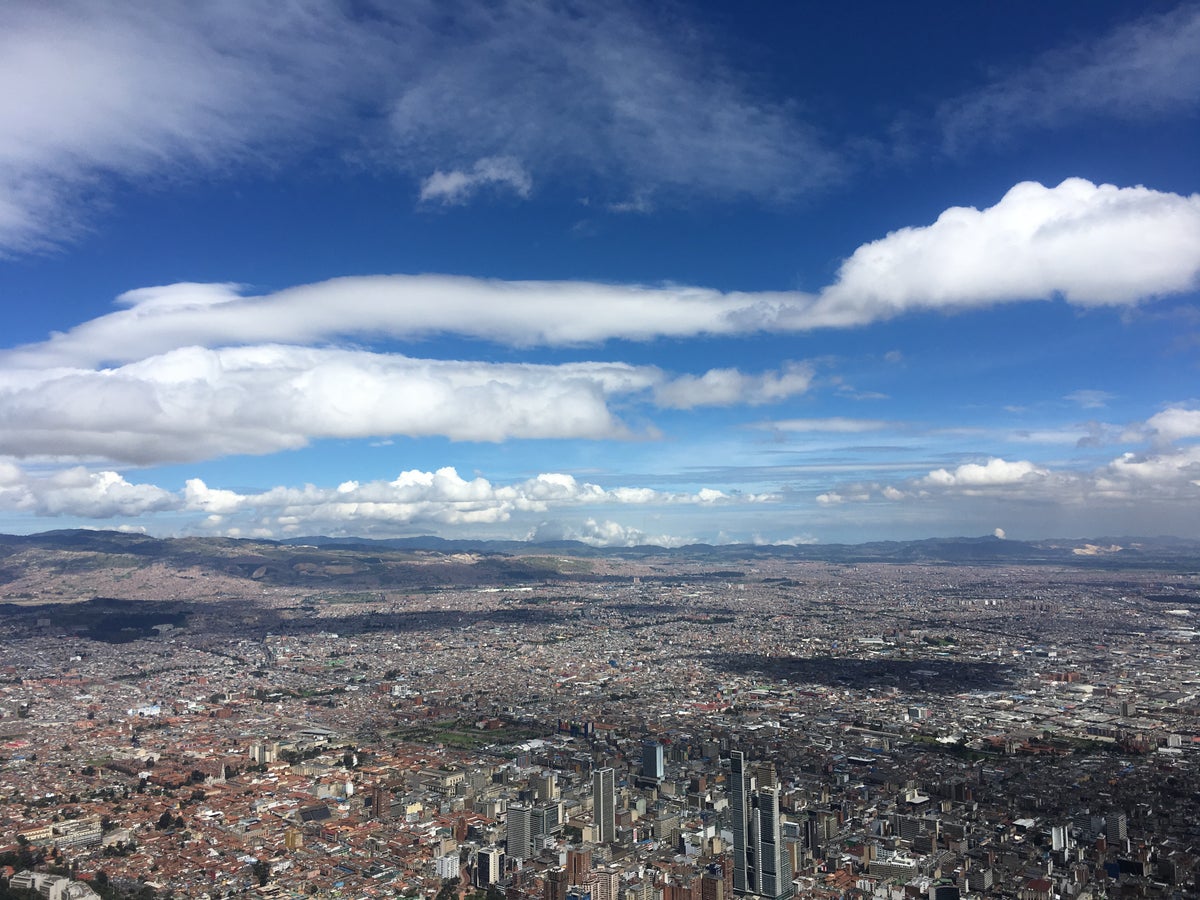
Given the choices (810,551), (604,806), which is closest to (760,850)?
(604,806)

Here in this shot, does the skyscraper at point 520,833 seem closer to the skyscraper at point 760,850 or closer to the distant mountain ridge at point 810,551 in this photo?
the skyscraper at point 760,850

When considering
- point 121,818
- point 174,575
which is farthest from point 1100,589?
point 174,575

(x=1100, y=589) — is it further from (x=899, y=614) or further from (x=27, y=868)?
(x=27, y=868)

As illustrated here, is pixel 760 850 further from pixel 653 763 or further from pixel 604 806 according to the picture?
pixel 653 763

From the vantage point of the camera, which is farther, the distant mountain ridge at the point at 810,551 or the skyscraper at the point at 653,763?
the distant mountain ridge at the point at 810,551

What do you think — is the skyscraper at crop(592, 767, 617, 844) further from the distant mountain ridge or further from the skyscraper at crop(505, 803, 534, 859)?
the distant mountain ridge

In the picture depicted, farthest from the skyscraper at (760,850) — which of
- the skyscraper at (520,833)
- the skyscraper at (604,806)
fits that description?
the skyscraper at (520,833)
